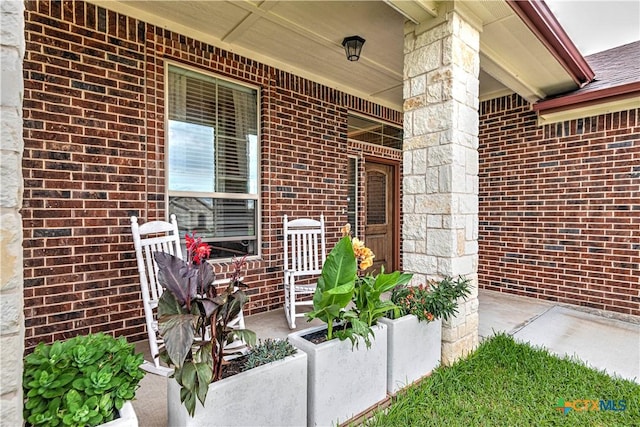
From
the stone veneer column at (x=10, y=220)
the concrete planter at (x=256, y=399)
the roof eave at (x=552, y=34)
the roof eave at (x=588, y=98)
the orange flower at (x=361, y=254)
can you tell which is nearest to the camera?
the stone veneer column at (x=10, y=220)

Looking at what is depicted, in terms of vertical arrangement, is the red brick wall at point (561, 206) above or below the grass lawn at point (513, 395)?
above

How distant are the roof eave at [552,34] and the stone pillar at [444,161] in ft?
1.15

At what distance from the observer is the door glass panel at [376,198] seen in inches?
189

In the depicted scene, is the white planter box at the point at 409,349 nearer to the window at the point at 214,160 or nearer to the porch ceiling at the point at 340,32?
the window at the point at 214,160

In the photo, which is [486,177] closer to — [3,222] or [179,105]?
[179,105]

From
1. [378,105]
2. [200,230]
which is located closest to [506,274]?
[378,105]

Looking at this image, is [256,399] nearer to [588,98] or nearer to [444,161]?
[444,161]

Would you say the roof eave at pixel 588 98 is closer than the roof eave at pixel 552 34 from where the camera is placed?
No

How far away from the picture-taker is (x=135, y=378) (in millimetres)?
1115

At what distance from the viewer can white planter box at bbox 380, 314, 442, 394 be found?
2.00 m

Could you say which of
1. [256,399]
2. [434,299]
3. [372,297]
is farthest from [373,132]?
[256,399]

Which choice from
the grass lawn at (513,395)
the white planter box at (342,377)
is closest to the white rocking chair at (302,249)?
the white planter box at (342,377)

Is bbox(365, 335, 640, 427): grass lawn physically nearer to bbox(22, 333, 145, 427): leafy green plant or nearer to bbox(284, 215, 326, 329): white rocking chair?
bbox(22, 333, 145, 427): leafy green plant

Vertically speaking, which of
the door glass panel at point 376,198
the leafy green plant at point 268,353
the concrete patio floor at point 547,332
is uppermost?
the door glass panel at point 376,198
